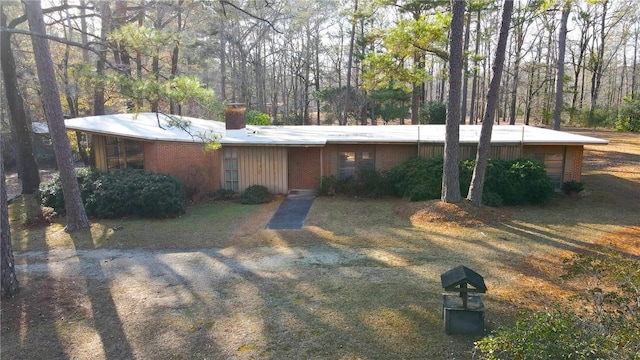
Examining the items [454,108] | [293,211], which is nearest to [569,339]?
[454,108]

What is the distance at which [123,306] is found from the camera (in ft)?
25.6

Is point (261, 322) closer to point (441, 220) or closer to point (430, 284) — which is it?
point (430, 284)

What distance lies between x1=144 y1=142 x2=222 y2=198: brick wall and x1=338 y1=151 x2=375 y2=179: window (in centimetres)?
467

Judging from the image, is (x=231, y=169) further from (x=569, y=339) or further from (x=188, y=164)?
(x=569, y=339)

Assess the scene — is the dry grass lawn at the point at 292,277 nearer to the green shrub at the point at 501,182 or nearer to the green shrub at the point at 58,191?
the green shrub at the point at 501,182

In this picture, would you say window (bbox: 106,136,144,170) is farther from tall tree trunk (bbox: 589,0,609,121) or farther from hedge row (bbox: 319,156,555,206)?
tall tree trunk (bbox: 589,0,609,121)

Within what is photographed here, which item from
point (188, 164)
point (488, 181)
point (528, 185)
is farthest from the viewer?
point (188, 164)

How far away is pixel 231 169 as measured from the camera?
1734 centimetres

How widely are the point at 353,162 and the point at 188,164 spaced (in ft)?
20.2

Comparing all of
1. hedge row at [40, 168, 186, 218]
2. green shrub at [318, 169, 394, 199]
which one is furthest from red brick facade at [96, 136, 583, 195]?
hedge row at [40, 168, 186, 218]

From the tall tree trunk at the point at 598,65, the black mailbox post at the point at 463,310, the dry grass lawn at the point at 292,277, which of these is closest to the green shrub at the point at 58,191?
the dry grass lawn at the point at 292,277

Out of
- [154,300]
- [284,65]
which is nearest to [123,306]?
[154,300]

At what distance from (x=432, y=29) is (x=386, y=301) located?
9.80 m

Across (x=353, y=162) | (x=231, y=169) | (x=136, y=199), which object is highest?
(x=353, y=162)
